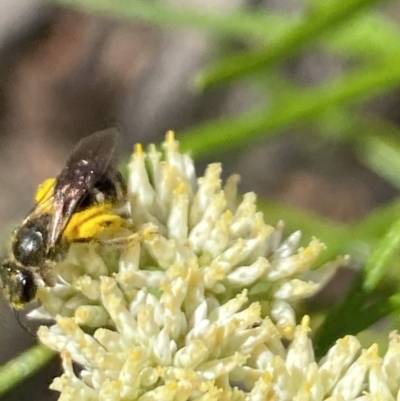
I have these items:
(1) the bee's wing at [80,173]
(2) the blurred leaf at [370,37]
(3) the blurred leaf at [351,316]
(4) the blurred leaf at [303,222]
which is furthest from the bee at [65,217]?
(2) the blurred leaf at [370,37]

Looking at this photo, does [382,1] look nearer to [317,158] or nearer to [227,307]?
[227,307]

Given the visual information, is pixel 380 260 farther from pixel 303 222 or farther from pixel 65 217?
pixel 303 222

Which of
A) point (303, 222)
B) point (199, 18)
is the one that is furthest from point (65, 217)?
point (199, 18)

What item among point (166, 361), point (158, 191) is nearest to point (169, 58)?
point (158, 191)

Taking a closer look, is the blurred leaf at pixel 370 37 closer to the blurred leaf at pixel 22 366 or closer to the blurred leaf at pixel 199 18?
the blurred leaf at pixel 199 18

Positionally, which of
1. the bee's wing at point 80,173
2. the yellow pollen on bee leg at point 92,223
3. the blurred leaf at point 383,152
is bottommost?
the blurred leaf at point 383,152

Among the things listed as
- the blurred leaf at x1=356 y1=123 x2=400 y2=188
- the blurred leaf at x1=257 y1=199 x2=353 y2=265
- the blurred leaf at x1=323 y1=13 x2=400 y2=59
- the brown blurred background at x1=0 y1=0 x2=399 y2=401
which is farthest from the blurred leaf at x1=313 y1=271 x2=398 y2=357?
the brown blurred background at x1=0 y1=0 x2=399 y2=401
